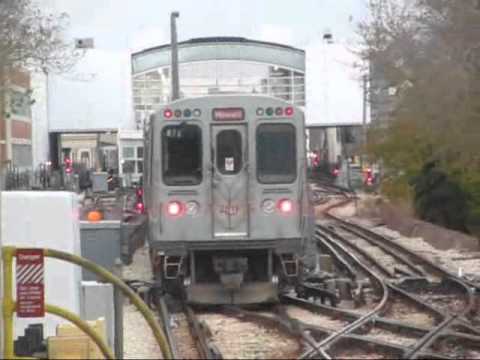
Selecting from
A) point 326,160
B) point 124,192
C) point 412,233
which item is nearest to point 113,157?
point 326,160

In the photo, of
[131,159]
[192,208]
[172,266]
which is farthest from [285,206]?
[131,159]

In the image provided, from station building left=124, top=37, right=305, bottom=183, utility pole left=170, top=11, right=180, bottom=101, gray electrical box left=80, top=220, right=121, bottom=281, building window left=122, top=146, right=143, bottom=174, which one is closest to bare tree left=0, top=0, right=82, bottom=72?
utility pole left=170, top=11, right=180, bottom=101

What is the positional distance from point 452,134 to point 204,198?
28.6 feet

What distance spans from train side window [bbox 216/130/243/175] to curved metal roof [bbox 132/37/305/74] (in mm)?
60932

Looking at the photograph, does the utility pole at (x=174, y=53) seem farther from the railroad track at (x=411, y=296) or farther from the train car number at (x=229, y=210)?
the train car number at (x=229, y=210)

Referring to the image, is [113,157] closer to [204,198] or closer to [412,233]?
[412,233]

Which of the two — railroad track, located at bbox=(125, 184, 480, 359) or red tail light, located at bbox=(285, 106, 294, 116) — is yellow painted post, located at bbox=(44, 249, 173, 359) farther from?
red tail light, located at bbox=(285, 106, 294, 116)

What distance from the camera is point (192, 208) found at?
14617mm

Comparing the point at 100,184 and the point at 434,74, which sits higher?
the point at 434,74

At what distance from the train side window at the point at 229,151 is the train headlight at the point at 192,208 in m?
0.57

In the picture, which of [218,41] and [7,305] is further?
[218,41]

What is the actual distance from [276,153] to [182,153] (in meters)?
1.25

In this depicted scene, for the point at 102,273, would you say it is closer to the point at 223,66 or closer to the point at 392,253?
the point at 392,253

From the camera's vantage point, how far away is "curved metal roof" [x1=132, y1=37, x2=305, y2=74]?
75625mm
